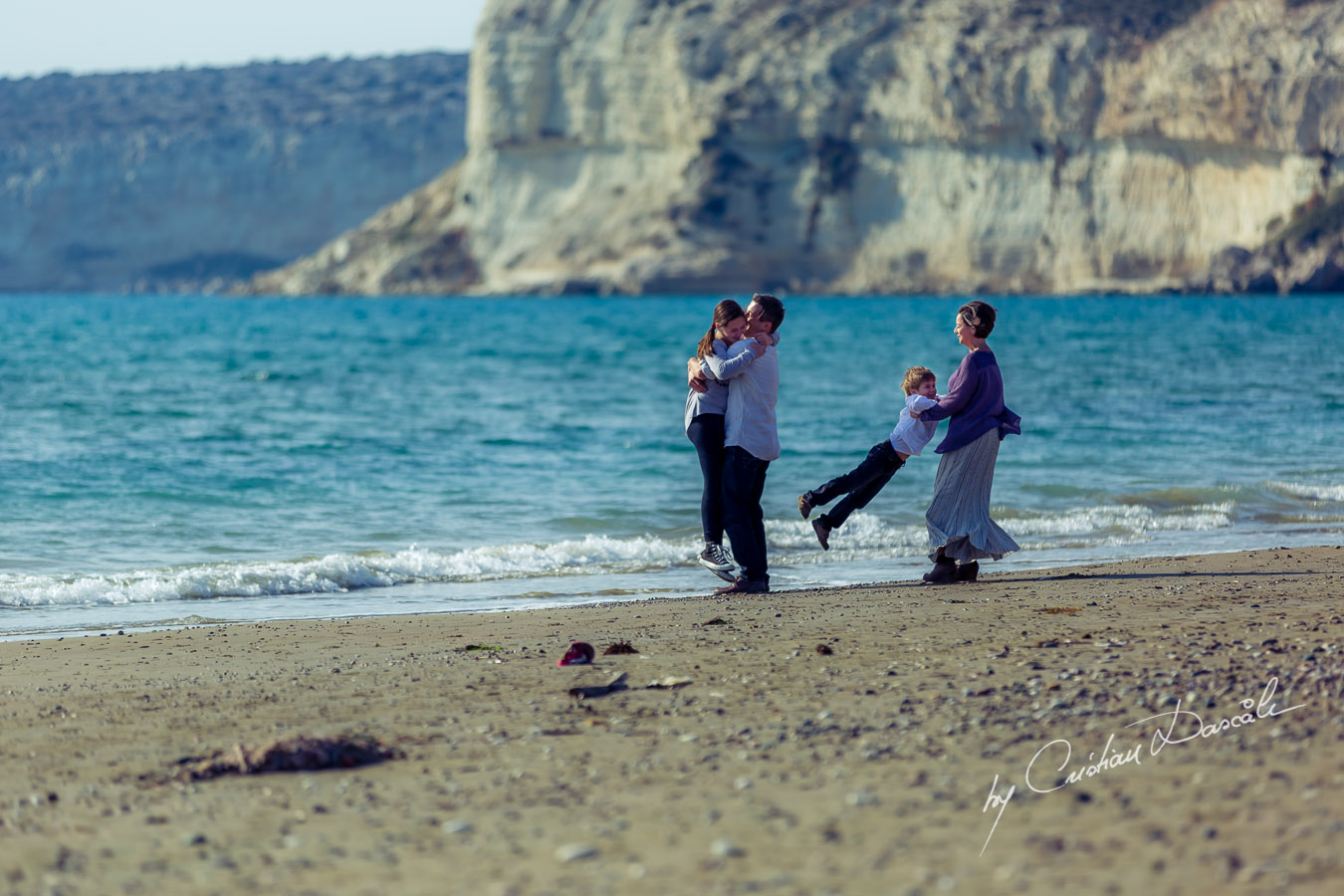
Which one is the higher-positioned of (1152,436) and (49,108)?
(49,108)

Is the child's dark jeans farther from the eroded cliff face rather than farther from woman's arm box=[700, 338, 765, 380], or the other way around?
the eroded cliff face

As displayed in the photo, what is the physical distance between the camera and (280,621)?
25.4 feet

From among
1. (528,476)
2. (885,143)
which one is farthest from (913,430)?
(885,143)

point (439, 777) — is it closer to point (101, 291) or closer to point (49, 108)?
point (101, 291)

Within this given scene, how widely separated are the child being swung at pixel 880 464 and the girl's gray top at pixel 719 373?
74 cm

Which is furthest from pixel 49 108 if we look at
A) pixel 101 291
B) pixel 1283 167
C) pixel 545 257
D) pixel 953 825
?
pixel 953 825

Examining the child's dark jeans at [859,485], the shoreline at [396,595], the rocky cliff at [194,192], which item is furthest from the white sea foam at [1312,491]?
the rocky cliff at [194,192]

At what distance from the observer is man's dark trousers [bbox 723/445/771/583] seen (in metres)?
8.15

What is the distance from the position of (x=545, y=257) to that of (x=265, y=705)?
94042 mm

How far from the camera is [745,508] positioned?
26.9ft

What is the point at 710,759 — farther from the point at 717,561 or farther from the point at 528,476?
the point at 528,476

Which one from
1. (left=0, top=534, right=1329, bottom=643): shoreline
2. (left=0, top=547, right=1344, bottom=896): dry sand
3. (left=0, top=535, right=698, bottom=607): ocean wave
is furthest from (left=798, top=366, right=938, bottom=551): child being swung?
(left=0, top=535, right=698, bottom=607): ocean wave

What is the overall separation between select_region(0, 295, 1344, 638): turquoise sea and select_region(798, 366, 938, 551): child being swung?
90cm

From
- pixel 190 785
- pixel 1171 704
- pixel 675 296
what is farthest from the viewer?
pixel 675 296
